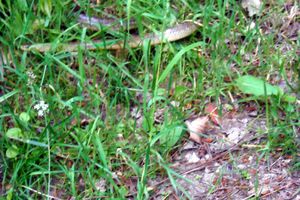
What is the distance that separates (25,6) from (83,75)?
2.13 feet

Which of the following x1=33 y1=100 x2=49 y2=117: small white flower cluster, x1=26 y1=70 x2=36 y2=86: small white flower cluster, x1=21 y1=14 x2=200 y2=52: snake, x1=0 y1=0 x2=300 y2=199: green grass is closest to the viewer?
x1=0 y1=0 x2=300 y2=199: green grass

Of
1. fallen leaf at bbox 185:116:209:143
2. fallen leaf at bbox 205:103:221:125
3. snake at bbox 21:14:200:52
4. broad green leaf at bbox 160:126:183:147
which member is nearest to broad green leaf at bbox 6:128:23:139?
snake at bbox 21:14:200:52

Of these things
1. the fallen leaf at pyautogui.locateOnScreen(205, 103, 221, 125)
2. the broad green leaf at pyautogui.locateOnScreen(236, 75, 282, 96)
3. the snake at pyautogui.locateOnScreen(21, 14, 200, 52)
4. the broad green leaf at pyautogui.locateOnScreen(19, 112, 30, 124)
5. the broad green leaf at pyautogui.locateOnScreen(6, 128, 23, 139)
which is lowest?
the broad green leaf at pyautogui.locateOnScreen(6, 128, 23, 139)

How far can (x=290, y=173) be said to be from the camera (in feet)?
10.4

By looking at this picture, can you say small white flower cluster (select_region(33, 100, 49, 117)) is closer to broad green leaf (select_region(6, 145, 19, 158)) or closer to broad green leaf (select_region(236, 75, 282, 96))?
broad green leaf (select_region(6, 145, 19, 158))

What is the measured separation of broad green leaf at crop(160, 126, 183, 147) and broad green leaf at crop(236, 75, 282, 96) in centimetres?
40

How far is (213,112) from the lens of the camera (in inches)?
137

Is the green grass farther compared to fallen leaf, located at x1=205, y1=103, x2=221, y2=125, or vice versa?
fallen leaf, located at x1=205, y1=103, x2=221, y2=125

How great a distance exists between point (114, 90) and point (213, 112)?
0.53m

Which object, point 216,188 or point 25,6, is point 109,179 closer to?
point 216,188

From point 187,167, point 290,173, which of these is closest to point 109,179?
point 187,167

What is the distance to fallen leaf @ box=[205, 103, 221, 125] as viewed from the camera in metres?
3.44

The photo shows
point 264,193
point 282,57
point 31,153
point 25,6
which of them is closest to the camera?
point 264,193

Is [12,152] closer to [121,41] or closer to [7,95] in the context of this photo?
[7,95]
